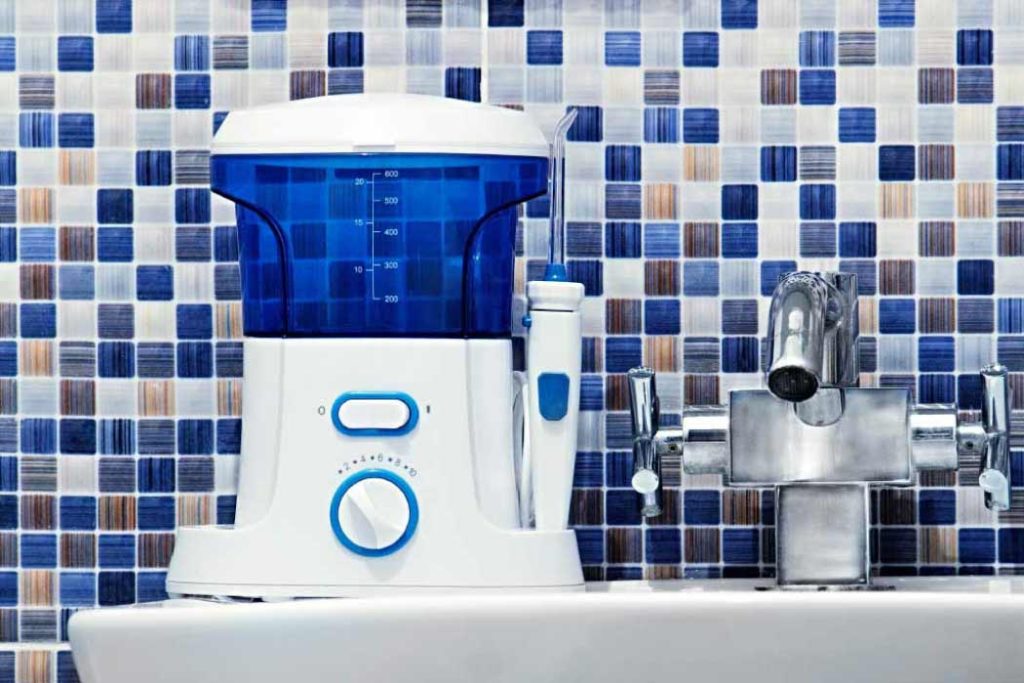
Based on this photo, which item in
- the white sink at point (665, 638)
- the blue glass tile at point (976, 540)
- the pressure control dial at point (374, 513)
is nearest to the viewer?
the white sink at point (665, 638)

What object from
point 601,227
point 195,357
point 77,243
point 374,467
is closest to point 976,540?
point 601,227

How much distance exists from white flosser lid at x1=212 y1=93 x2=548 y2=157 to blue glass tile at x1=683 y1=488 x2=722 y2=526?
0.31 metres

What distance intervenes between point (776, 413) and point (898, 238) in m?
0.22

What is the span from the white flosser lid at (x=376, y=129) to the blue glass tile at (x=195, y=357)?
200 millimetres

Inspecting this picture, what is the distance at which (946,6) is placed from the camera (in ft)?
3.95

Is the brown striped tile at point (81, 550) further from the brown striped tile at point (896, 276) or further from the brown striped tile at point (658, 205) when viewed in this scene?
the brown striped tile at point (896, 276)

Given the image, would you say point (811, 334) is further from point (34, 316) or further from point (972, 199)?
point (34, 316)

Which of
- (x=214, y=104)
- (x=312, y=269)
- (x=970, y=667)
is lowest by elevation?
(x=970, y=667)

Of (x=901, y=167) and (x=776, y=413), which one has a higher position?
(x=901, y=167)

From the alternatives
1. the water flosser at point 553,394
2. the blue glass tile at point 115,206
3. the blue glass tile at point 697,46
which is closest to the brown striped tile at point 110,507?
the blue glass tile at point 115,206

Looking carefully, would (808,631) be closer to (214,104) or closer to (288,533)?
(288,533)

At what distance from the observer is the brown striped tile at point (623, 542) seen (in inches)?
47.0

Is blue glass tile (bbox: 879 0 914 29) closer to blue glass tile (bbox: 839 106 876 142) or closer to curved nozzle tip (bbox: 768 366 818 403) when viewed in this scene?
blue glass tile (bbox: 839 106 876 142)

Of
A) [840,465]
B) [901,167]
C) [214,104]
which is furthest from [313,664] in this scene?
[901,167]
